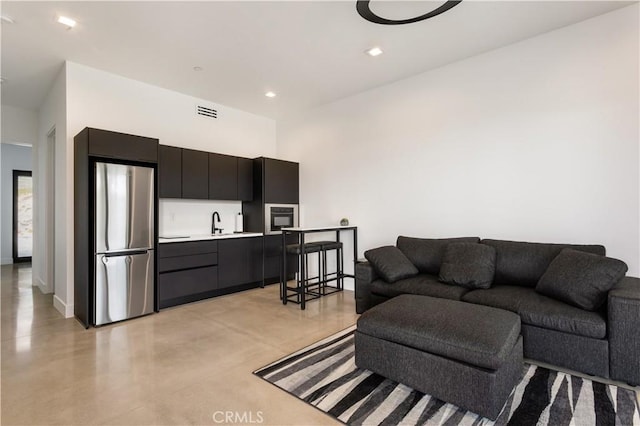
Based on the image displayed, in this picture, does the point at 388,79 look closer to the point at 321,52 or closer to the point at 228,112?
the point at 321,52

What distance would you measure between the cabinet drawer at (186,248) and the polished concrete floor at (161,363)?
0.69 metres

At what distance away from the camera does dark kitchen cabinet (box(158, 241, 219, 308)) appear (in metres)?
3.98

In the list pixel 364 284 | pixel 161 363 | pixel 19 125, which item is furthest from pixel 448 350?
pixel 19 125

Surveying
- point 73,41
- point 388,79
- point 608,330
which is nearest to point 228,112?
point 73,41

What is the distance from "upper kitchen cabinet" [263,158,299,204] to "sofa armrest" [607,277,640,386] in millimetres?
4211

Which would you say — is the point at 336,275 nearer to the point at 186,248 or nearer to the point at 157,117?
the point at 186,248

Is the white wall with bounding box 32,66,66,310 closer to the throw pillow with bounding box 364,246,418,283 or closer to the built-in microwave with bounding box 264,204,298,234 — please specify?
the built-in microwave with bounding box 264,204,298,234

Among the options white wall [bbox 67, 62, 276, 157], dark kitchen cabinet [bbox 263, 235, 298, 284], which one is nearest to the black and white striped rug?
dark kitchen cabinet [bbox 263, 235, 298, 284]

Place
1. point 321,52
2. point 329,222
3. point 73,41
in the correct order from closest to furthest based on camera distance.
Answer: point 73,41
point 321,52
point 329,222

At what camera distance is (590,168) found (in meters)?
3.03

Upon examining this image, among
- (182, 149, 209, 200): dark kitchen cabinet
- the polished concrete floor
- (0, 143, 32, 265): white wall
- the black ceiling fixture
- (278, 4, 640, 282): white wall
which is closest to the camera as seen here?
the polished concrete floor

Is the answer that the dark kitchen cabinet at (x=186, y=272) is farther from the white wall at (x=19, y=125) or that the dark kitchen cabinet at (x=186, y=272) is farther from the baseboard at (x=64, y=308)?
the white wall at (x=19, y=125)

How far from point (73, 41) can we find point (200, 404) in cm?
363

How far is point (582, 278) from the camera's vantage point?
2.45 metres
